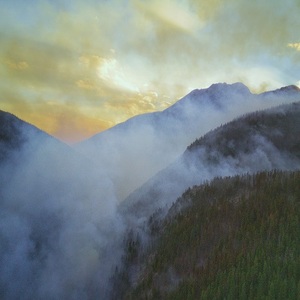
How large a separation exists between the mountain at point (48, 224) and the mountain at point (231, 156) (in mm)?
15867

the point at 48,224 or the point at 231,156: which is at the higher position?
the point at 231,156

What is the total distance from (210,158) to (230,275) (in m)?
71.4

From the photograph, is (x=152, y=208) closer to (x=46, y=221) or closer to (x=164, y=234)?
(x=164, y=234)

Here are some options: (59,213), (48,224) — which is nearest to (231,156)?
(59,213)

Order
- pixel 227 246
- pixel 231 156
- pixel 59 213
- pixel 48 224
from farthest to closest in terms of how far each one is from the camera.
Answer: pixel 231 156, pixel 59 213, pixel 48 224, pixel 227 246

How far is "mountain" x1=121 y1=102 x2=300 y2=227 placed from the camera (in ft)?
355

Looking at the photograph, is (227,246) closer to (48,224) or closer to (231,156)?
(48,224)

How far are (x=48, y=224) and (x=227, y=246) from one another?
134ft

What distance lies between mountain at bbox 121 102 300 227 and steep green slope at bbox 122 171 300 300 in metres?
21.0

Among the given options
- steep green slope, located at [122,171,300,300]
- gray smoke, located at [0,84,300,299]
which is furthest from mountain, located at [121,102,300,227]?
steep green slope, located at [122,171,300,300]

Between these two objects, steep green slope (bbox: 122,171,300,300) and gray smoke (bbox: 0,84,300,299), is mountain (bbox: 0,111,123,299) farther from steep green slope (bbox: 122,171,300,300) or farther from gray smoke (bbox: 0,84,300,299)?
steep green slope (bbox: 122,171,300,300)

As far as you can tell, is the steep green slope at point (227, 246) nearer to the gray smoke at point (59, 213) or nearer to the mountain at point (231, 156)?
the gray smoke at point (59, 213)

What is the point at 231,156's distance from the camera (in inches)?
4540

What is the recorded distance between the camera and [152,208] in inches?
4021
